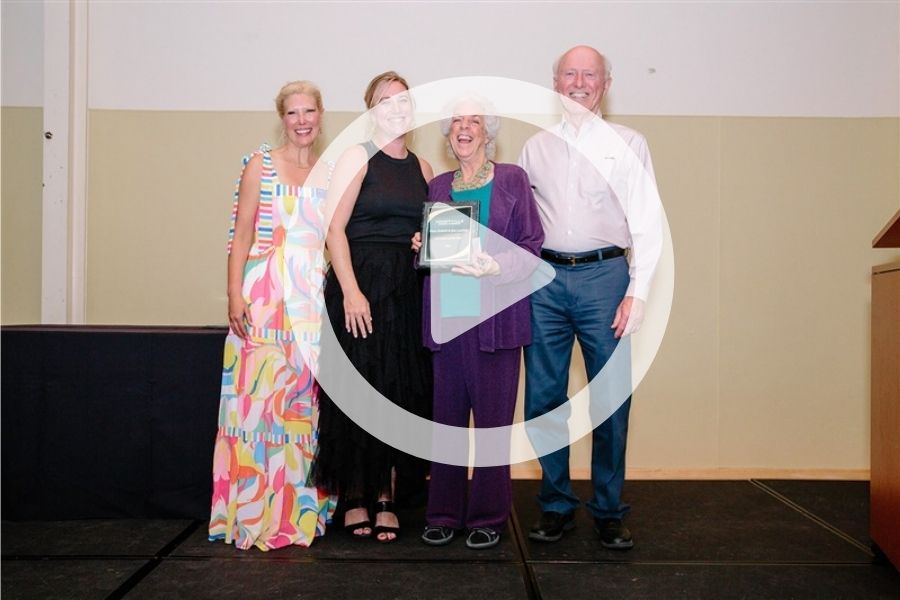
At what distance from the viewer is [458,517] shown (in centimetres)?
260

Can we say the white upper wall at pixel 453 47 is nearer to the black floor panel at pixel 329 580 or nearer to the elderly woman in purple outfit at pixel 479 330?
the elderly woman in purple outfit at pixel 479 330

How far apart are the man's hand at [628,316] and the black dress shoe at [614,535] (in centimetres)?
68

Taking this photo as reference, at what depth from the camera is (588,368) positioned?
2658 millimetres

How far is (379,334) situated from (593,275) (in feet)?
2.61

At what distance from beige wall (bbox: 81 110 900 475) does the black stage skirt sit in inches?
48.0

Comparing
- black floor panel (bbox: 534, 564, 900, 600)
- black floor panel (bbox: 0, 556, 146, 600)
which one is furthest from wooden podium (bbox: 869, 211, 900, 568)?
black floor panel (bbox: 0, 556, 146, 600)

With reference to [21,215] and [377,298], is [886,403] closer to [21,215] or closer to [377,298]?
[377,298]

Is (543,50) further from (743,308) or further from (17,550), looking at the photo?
(17,550)

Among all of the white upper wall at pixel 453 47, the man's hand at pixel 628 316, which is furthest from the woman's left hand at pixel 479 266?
the white upper wall at pixel 453 47

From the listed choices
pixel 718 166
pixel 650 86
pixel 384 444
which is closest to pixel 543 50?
pixel 650 86

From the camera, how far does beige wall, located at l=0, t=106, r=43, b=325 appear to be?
362 cm

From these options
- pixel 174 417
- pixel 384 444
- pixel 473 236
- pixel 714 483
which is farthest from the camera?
pixel 714 483

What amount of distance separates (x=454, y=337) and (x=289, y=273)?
2.17 feet

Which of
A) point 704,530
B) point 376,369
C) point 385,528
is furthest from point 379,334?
point 704,530
